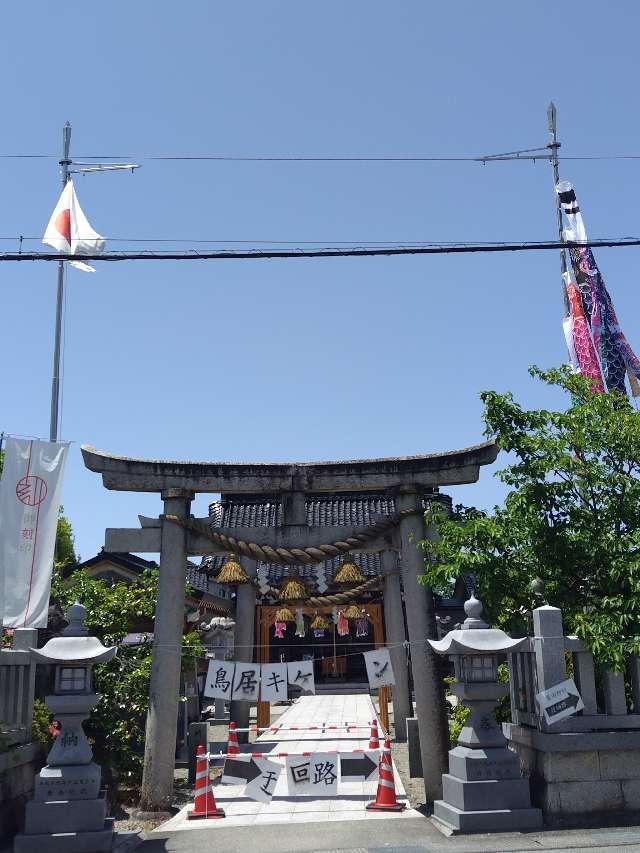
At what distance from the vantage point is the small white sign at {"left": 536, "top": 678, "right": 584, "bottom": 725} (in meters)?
9.67

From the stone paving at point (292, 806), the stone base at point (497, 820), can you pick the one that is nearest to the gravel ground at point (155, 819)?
the stone paving at point (292, 806)

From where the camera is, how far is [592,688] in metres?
9.93

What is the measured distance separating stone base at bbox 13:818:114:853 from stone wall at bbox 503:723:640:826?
18.9 ft

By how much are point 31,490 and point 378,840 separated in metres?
7.46

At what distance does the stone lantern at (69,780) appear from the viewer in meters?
9.24

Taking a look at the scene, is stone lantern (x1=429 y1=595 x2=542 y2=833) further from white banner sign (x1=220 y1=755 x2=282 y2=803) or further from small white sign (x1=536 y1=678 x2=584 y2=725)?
white banner sign (x1=220 y1=755 x2=282 y2=803)

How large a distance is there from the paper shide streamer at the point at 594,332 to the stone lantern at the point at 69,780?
18028 mm

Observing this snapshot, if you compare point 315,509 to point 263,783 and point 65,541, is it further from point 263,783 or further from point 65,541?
point 263,783

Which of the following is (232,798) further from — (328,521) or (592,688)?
(328,521)

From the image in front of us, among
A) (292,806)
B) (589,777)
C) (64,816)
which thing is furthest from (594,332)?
(64,816)

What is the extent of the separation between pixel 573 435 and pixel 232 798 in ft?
29.6

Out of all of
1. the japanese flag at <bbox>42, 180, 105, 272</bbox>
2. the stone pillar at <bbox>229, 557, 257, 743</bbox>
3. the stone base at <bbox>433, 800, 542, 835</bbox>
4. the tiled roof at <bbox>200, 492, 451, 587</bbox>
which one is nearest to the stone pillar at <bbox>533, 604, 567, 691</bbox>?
the stone base at <bbox>433, 800, 542, 835</bbox>

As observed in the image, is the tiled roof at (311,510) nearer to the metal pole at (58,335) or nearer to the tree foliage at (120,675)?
the metal pole at (58,335)

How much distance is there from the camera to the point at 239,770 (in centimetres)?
1277
